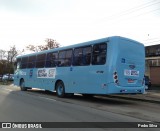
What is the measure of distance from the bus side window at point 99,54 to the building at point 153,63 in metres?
25.7

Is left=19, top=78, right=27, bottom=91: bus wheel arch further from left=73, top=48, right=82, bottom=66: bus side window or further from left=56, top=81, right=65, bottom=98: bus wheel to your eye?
left=73, top=48, right=82, bottom=66: bus side window

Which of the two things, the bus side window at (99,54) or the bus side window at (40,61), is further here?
the bus side window at (40,61)

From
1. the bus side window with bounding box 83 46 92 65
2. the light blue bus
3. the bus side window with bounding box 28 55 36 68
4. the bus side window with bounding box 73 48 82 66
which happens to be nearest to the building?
the bus side window with bounding box 28 55 36 68

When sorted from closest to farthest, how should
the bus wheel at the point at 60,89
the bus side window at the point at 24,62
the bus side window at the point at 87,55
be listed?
the bus side window at the point at 87,55 → the bus wheel at the point at 60,89 → the bus side window at the point at 24,62

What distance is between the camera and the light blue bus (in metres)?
14.9

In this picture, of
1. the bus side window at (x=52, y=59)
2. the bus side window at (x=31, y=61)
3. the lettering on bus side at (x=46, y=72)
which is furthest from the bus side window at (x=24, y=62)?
the bus side window at (x=52, y=59)

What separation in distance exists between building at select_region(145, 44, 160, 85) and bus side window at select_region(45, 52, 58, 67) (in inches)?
878

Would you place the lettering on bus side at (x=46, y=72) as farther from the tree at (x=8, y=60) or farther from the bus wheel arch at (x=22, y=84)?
the tree at (x=8, y=60)

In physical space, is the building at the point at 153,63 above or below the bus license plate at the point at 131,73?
above

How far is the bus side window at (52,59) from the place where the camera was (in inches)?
804

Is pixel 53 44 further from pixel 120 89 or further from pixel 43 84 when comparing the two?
pixel 120 89

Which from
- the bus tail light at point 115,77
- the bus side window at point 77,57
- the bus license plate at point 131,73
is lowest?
the bus tail light at point 115,77

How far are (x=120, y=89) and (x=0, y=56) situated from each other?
70.1 metres

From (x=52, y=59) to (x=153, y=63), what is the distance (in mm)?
26330
